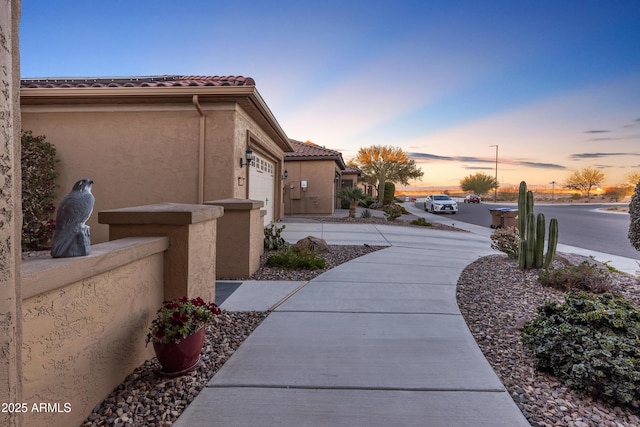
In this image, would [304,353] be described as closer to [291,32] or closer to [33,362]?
[33,362]

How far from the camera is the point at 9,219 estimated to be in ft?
4.77

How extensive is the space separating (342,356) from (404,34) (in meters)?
12.5

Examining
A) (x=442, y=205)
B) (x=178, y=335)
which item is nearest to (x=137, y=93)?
(x=178, y=335)

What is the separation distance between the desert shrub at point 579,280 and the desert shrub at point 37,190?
11.0 metres

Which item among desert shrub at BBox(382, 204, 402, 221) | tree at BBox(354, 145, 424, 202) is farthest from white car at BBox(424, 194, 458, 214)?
desert shrub at BBox(382, 204, 402, 221)

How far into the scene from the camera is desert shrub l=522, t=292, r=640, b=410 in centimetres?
265

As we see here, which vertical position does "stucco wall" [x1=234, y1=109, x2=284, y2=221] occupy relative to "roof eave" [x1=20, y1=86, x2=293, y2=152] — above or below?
below

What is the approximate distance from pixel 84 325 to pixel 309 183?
789 inches

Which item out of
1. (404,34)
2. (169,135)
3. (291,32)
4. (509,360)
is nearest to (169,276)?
(509,360)

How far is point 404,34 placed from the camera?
12586 mm

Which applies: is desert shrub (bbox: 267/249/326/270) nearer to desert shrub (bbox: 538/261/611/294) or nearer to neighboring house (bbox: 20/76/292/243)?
neighboring house (bbox: 20/76/292/243)

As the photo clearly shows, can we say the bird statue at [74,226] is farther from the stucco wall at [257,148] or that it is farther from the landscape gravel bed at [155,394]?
the stucco wall at [257,148]

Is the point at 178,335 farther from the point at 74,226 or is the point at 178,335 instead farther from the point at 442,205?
the point at 442,205

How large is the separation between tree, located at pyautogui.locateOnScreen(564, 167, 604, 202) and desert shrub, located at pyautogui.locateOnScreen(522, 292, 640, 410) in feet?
266
